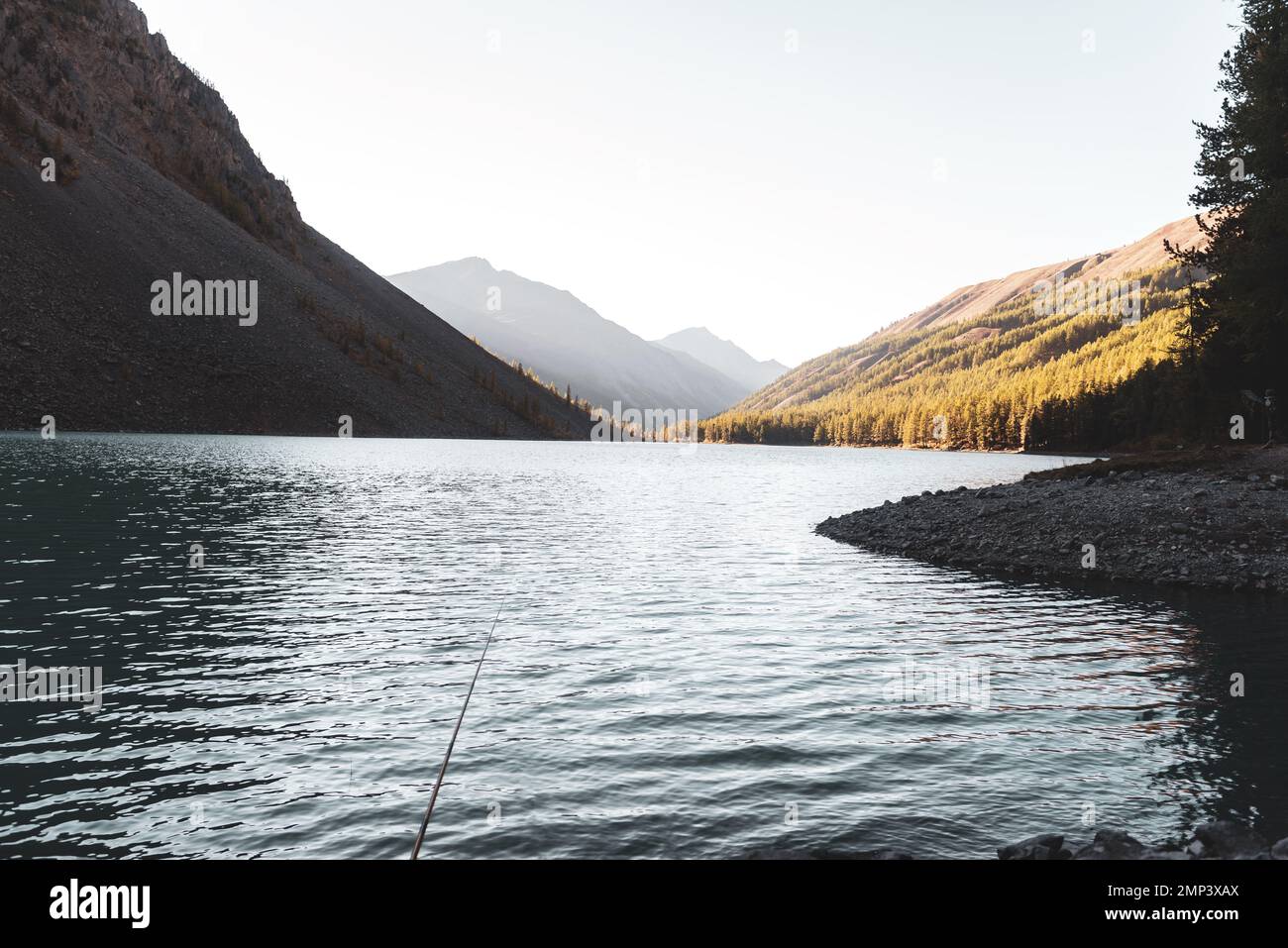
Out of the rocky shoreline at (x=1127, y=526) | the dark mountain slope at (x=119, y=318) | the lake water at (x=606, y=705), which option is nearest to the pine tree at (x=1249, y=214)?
the rocky shoreline at (x=1127, y=526)

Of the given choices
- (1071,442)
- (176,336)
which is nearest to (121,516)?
(176,336)

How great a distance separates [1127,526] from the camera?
35.7 meters

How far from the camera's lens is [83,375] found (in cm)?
13638

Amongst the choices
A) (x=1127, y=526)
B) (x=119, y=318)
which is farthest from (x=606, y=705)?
(x=119, y=318)

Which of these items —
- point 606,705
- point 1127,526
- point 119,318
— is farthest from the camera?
point 119,318

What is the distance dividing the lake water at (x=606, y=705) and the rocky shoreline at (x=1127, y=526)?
10.8 ft

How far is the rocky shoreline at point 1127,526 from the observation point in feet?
103

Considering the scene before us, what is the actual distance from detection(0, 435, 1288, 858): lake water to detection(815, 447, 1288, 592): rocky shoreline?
3.29 meters

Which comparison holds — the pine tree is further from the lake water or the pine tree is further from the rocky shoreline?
the lake water

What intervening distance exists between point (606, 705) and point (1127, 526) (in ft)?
93.4

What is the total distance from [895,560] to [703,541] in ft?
36.4

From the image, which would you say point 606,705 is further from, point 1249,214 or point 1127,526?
point 1249,214
